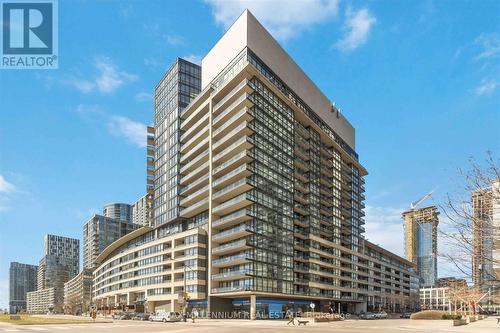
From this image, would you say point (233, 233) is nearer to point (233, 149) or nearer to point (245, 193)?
point (245, 193)

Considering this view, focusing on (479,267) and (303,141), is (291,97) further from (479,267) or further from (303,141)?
(479,267)

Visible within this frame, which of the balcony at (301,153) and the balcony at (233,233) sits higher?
the balcony at (301,153)

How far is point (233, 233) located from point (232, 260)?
5.07 m

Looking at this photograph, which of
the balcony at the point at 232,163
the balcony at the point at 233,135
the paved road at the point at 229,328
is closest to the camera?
the paved road at the point at 229,328

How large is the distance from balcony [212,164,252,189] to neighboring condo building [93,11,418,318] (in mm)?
313

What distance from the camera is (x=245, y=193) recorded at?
8425cm

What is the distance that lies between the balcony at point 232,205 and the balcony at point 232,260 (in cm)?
921

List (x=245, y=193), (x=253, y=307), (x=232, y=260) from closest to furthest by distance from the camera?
1. (x=253, y=307)
2. (x=245, y=193)
3. (x=232, y=260)

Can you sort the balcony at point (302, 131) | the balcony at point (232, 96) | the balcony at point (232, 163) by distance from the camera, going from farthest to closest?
the balcony at point (302, 131), the balcony at point (232, 96), the balcony at point (232, 163)

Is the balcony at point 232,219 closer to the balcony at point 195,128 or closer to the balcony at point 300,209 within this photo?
the balcony at point 300,209

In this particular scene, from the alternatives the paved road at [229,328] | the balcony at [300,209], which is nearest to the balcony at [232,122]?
the balcony at [300,209]

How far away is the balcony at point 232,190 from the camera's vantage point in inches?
3324

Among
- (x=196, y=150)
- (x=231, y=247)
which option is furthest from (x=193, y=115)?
(x=231, y=247)

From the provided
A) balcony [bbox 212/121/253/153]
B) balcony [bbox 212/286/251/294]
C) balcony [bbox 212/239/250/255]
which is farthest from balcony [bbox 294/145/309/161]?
balcony [bbox 212/286/251/294]
